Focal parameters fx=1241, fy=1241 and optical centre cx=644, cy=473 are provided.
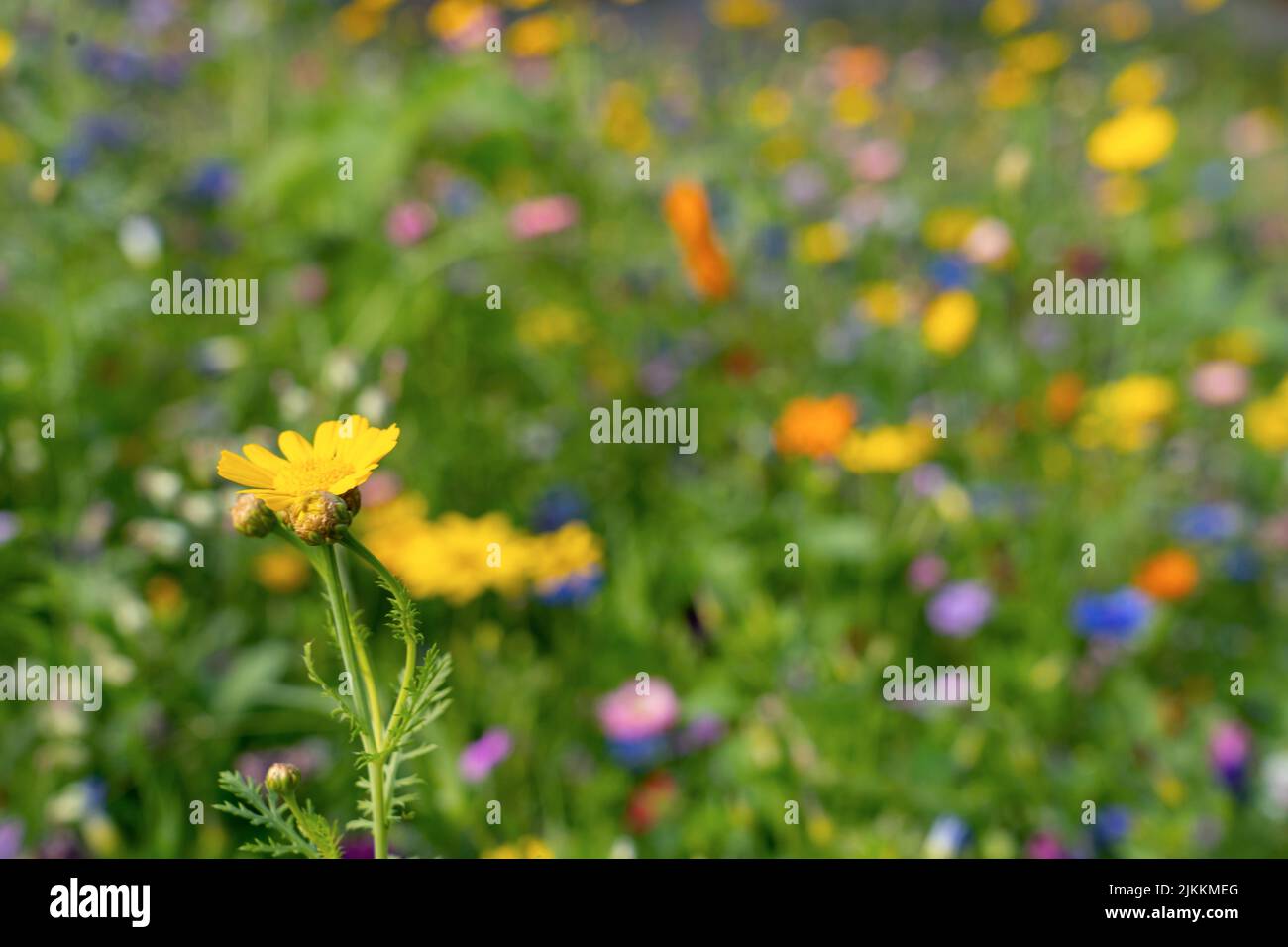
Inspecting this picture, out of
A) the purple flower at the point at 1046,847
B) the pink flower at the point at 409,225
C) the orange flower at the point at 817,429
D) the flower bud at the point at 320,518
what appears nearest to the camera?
the flower bud at the point at 320,518

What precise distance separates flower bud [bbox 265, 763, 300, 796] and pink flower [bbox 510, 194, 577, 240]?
139 centimetres

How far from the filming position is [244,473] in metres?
0.46

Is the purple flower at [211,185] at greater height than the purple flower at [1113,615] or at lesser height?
greater

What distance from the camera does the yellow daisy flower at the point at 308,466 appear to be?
0.44 meters

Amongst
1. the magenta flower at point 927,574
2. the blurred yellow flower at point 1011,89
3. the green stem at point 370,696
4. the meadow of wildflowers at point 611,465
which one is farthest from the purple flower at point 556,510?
the blurred yellow flower at point 1011,89

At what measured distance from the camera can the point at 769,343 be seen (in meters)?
2.04

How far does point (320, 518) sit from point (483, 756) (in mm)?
808

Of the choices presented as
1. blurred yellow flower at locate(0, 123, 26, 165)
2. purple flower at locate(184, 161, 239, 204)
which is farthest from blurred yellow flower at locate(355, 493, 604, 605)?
blurred yellow flower at locate(0, 123, 26, 165)

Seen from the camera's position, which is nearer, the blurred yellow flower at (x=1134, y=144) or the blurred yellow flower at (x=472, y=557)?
the blurred yellow flower at (x=472, y=557)

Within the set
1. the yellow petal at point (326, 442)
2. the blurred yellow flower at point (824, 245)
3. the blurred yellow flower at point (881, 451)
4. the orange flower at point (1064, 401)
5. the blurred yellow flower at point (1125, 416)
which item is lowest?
the yellow petal at point (326, 442)

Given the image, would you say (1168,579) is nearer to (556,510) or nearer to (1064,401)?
(1064,401)

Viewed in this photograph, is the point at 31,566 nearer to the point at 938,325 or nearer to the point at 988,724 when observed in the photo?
the point at 988,724

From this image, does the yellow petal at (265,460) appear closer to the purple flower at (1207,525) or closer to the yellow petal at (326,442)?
the yellow petal at (326,442)

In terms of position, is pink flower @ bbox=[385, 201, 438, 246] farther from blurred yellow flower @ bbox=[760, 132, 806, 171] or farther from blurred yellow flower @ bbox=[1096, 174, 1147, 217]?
blurred yellow flower @ bbox=[1096, 174, 1147, 217]
